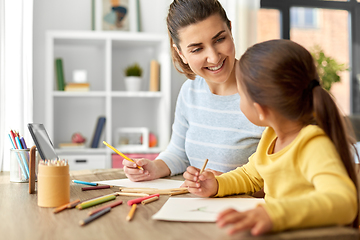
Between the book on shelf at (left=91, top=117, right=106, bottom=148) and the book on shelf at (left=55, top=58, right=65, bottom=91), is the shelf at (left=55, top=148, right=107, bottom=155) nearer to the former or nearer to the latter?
the book on shelf at (left=91, top=117, right=106, bottom=148)

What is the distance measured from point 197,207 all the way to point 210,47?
2.19ft

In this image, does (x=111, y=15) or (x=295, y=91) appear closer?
(x=295, y=91)

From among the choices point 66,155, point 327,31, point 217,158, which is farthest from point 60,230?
point 327,31

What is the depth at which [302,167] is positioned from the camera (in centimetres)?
79

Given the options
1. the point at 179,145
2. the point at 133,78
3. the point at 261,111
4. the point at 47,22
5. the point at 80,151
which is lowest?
the point at 80,151

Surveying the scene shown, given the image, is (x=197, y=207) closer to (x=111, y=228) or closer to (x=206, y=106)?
(x=111, y=228)

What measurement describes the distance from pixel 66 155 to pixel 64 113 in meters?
0.49

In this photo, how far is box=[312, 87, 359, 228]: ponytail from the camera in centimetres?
79

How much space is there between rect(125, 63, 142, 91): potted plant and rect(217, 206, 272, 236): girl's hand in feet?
8.36

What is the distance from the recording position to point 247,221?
2.05 feet

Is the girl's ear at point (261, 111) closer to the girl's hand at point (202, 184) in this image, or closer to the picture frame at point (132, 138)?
the girl's hand at point (202, 184)

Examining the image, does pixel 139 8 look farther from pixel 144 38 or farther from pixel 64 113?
pixel 64 113

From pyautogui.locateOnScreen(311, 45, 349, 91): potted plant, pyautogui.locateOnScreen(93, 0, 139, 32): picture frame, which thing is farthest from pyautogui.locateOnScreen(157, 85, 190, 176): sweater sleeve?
pyautogui.locateOnScreen(311, 45, 349, 91): potted plant

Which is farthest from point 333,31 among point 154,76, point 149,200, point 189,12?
point 149,200
